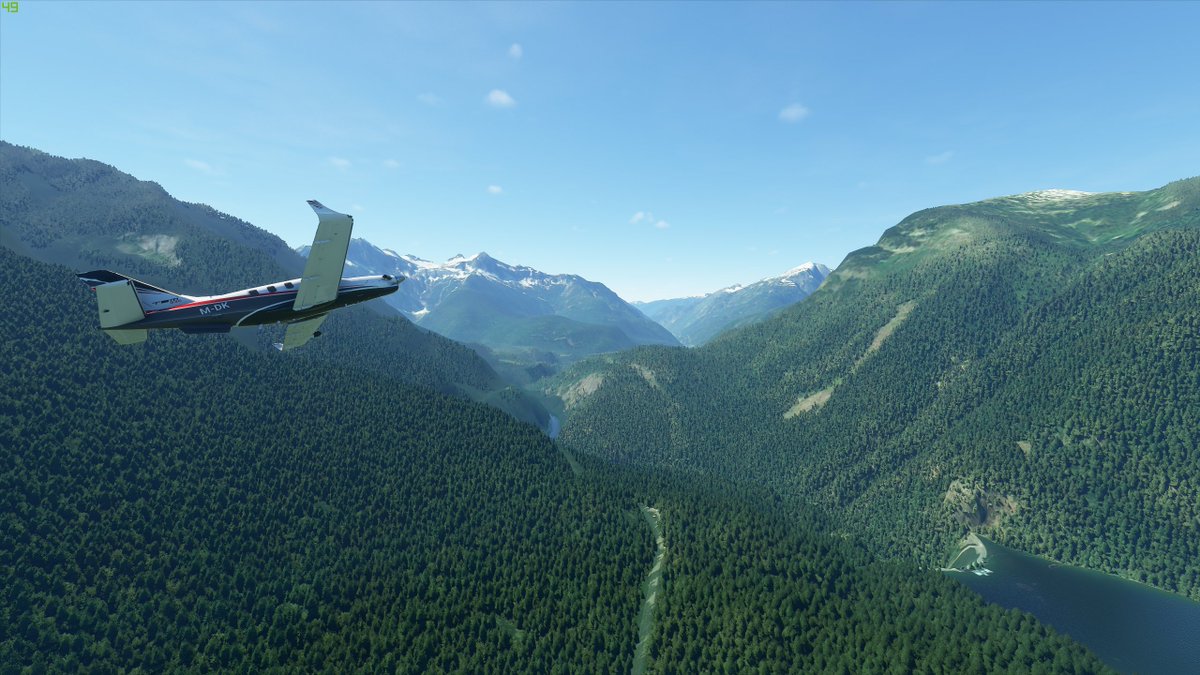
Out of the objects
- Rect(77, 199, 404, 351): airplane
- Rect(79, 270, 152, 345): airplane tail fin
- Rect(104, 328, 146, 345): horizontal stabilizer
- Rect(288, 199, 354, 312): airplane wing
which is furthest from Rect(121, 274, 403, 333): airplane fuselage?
Rect(288, 199, 354, 312): airplane wing

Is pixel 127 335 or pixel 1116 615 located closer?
pixel 127 335

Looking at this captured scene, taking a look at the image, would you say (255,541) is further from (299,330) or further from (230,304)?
(230,304)

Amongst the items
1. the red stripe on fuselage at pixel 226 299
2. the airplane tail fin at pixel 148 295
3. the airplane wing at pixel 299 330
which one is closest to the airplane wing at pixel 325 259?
the red stripe on fuselage at pixel 226 299

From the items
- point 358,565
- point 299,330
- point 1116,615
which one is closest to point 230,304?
point 299,330

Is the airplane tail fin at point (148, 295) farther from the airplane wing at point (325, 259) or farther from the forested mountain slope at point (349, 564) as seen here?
the forested mountain slope at point (349, 564)

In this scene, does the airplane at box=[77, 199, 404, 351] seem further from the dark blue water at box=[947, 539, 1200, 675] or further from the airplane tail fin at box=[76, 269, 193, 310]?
the dark blue water at box=[947, 539, 1200, 675]

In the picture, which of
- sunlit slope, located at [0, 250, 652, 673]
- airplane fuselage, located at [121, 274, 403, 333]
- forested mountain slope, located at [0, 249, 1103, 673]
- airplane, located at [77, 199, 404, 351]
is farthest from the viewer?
forested mountain slope, located at [0, 249, 1103, 673]
